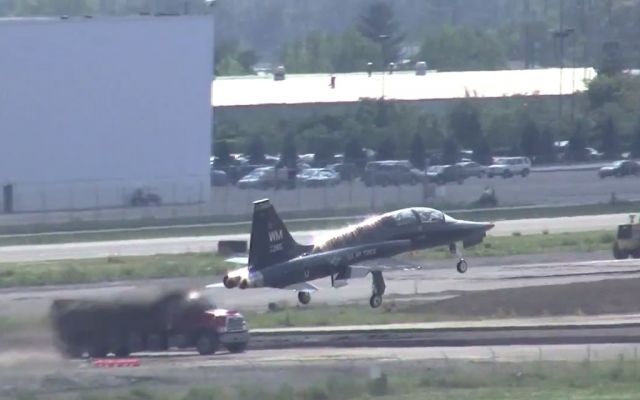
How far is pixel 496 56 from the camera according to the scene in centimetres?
15412

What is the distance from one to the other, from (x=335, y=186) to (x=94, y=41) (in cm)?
1456

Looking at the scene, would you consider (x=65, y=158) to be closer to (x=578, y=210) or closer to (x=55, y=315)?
(x=578, y=210)

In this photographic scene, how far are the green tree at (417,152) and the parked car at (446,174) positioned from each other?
6.99m

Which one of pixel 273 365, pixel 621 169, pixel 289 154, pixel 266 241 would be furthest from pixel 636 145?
pixel 273 365

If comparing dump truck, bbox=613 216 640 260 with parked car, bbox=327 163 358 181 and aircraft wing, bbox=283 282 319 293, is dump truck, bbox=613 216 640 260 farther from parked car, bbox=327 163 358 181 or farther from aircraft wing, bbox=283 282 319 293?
parked car, bbox=327 163 358 181

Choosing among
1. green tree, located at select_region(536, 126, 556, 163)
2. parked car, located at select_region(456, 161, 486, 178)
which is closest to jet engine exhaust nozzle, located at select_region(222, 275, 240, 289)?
parked car, located at select_region(456, 161, 486, 178)

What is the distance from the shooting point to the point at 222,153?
314ft

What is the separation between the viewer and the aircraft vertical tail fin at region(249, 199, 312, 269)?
38750 mm

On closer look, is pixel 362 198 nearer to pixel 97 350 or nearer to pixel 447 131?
pixel 447 131

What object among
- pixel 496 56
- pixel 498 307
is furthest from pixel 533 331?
pixel 496 56

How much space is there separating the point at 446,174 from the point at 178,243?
23730 millimetres

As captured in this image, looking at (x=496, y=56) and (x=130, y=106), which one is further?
(x=496, y=56)

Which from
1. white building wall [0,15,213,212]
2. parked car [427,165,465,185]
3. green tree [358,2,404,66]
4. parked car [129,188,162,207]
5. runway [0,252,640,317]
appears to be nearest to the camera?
runway [0,252,640,317]

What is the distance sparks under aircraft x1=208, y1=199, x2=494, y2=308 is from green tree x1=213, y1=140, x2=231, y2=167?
166 feet
